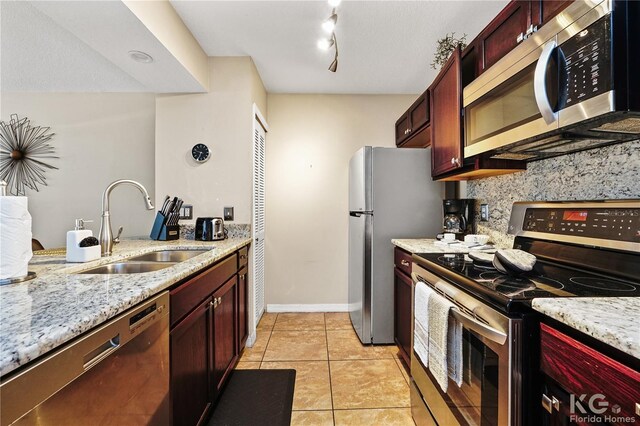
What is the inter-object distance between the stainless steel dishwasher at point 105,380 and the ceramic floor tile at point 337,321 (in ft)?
6.54

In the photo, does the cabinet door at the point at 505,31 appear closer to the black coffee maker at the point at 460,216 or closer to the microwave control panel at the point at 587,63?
the microwave control panel at the point at 587,63

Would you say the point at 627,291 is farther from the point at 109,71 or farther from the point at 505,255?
the point at 109,71

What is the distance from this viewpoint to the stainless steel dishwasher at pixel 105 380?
527 mm

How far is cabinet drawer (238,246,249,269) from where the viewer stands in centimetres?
219

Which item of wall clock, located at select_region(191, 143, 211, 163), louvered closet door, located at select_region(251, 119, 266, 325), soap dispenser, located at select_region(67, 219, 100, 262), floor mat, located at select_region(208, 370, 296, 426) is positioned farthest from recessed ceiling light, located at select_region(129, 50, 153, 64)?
floor mat, located at select_region(208, 370, 296, 426)

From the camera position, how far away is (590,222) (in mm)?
1175

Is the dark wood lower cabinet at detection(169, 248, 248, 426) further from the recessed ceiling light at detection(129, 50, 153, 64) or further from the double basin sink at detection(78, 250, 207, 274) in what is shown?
the recessed ceiling light at detection(129, 50, 153, 64)

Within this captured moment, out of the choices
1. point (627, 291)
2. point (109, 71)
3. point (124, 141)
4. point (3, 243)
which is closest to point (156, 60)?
point (109, 71)

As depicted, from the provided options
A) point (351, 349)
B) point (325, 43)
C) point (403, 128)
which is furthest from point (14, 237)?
point (403, 128)

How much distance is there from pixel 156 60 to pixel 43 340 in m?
1.98

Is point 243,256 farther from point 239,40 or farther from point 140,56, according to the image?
point 239,40

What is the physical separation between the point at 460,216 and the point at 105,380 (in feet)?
7.39

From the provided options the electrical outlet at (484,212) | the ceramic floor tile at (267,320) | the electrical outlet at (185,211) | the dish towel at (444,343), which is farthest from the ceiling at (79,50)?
the electrical outlet at (484,212)

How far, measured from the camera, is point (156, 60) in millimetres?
1954
